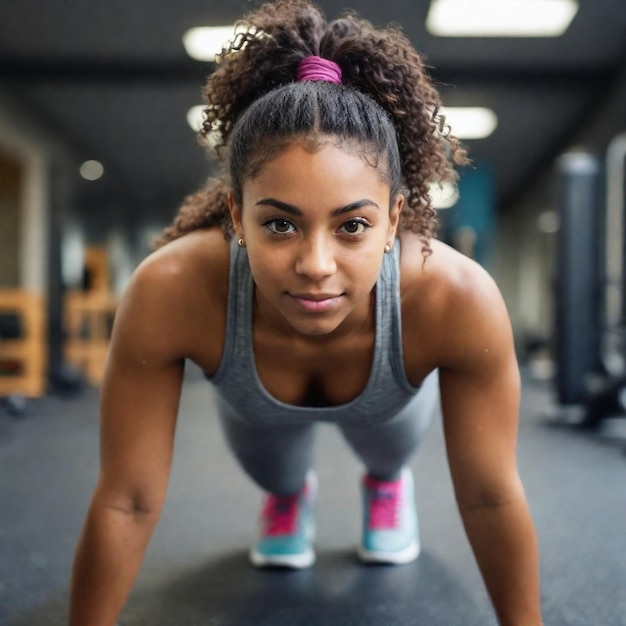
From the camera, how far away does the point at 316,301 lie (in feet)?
2.50

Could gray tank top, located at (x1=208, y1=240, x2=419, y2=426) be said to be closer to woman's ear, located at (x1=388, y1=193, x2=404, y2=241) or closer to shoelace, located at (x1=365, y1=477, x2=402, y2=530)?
woman's ear, located at (x1=388, y1=193, x2=404, y2=241)

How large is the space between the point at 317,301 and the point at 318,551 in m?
0.77

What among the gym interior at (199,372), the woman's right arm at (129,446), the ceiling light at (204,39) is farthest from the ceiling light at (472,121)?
the woman's right arm at (129,446)

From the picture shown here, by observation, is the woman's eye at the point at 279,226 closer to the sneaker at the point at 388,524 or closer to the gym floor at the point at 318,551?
the gym floor at the point at 318,551

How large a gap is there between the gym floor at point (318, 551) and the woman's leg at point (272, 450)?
17cm

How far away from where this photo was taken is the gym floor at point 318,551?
107 cm

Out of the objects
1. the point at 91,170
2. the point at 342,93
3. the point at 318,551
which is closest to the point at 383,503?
the point at 318,551

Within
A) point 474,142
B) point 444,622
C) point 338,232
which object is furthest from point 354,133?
point 474,142

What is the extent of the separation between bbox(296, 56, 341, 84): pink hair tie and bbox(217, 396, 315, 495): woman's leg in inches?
21.8

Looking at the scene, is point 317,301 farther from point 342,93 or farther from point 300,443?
point 300,443

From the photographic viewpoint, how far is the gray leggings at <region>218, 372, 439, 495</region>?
114 cm

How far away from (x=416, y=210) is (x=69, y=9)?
3689mm

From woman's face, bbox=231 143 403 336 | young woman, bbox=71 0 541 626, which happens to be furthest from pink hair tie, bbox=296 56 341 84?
woman's face, bbox=231 143 403 336

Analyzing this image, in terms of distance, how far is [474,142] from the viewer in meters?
→ 6.82
